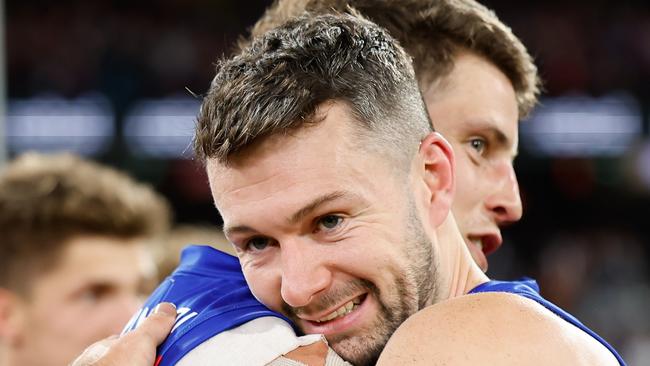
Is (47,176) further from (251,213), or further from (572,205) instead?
(572,205)

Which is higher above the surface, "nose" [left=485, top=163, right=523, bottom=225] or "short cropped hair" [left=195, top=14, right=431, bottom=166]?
"short cropped hair" [left=195, top=14, right=431, bottom=166]

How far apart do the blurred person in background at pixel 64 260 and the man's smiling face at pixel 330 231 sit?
6.18 ft

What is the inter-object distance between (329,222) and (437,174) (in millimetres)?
320

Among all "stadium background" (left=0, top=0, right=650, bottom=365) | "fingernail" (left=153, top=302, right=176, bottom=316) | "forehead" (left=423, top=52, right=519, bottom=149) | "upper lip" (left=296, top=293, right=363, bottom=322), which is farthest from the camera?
"stadium background" (left=0, top=0, right=650, bottom=365)

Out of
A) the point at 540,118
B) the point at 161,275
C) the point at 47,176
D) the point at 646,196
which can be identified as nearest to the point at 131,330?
the point at 47,176

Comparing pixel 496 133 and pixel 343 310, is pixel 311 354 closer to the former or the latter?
pixel 343 310

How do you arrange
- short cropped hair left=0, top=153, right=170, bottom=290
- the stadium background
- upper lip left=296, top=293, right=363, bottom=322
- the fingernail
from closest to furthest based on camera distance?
upper lip left=296, top=293, right=363, bottom=322
the fingernail
short cropped hair left=0, top=153, right=170, bottom=290
the stadium background

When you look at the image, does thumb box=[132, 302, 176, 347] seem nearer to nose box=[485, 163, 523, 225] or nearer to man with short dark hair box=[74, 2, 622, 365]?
man with short dark hair box=[74, 2, 622, 365]

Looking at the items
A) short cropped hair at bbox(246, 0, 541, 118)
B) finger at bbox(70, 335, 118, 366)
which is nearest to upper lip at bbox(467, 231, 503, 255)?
short cropped hair at bbox(246, 0, 541, 118)

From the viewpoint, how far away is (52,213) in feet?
13.2

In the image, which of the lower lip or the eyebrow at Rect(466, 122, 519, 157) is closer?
the lower lip

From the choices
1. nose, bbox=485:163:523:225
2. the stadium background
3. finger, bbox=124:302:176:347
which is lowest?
the stadium background

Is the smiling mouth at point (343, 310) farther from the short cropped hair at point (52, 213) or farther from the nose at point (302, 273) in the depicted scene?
the short cropped hair at point (52, 213)

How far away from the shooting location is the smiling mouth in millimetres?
2139
